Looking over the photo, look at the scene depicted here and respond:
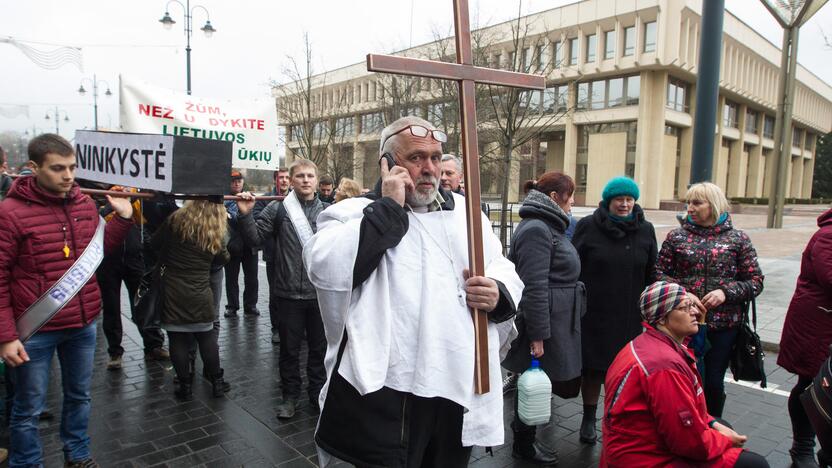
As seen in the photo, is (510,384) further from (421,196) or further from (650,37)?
(650,37)

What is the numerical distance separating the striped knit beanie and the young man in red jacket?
3271 millimetres

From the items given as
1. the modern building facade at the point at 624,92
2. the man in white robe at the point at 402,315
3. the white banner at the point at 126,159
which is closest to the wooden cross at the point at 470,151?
the man in white robe at the point at 402,315

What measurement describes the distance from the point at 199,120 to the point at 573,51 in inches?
1659

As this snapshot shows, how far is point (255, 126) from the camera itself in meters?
6.26

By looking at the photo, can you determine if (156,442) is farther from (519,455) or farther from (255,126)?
(255,126)

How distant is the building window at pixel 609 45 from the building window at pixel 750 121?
21.8 m

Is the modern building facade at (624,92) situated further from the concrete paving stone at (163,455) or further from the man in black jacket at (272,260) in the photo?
the concrete paving stone at (163,455)

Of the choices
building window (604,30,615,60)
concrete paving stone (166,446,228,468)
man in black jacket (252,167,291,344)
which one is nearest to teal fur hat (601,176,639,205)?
man in black jacket (252,167,291,344)

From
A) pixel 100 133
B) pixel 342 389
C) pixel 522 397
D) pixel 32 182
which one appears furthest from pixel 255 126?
pixel 342 389

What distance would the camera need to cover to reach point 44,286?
3.12m

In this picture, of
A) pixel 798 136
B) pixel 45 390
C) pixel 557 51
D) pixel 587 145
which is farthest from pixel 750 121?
pixel 45 390

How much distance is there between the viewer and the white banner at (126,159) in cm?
320

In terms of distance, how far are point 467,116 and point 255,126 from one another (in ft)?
15.5

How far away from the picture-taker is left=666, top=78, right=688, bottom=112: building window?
40.6m
